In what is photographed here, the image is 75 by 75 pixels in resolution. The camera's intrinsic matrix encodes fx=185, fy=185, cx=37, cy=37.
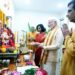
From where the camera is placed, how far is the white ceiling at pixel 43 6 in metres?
7.81

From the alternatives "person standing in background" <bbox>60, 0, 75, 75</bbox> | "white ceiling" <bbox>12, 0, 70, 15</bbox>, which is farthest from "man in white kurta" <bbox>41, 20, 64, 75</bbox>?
"white ceiling" <bbox>12, 0, 70, 15</bbox>

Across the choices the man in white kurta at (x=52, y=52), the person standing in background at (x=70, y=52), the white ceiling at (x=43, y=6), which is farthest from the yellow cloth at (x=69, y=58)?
the white ceiling at (x=43, y=6)

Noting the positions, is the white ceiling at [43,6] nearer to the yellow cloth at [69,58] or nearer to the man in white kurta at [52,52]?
the man in white kurta at [52,52]

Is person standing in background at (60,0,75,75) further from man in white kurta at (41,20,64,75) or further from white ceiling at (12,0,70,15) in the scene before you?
white ceiling at (12,0,70,15)

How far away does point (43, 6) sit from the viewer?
8.63 meters

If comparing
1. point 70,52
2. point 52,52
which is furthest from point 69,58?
point 52,52

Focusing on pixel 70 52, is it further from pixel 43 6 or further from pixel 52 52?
pixel 43 6

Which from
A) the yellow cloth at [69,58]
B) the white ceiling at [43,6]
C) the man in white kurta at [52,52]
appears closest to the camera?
the yellow cloth at [69,58]

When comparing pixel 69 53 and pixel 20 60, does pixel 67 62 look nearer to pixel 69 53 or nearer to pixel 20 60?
pixel 69 53

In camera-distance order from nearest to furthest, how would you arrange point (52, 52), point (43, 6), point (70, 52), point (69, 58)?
point (70, 52) → point (69, 58) → point (52, 52) → point (43, 6)

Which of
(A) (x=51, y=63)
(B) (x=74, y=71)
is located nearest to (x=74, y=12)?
(B) (x=74, y=71)

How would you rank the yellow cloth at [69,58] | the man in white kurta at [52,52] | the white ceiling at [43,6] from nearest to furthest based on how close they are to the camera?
the yellow cloth at [69,58], the man in white kurta at [52,52], the white ceiling at [43,6]

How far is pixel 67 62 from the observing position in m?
1.58

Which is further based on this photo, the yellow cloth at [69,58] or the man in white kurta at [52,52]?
the man in white kurta at [52,52]
